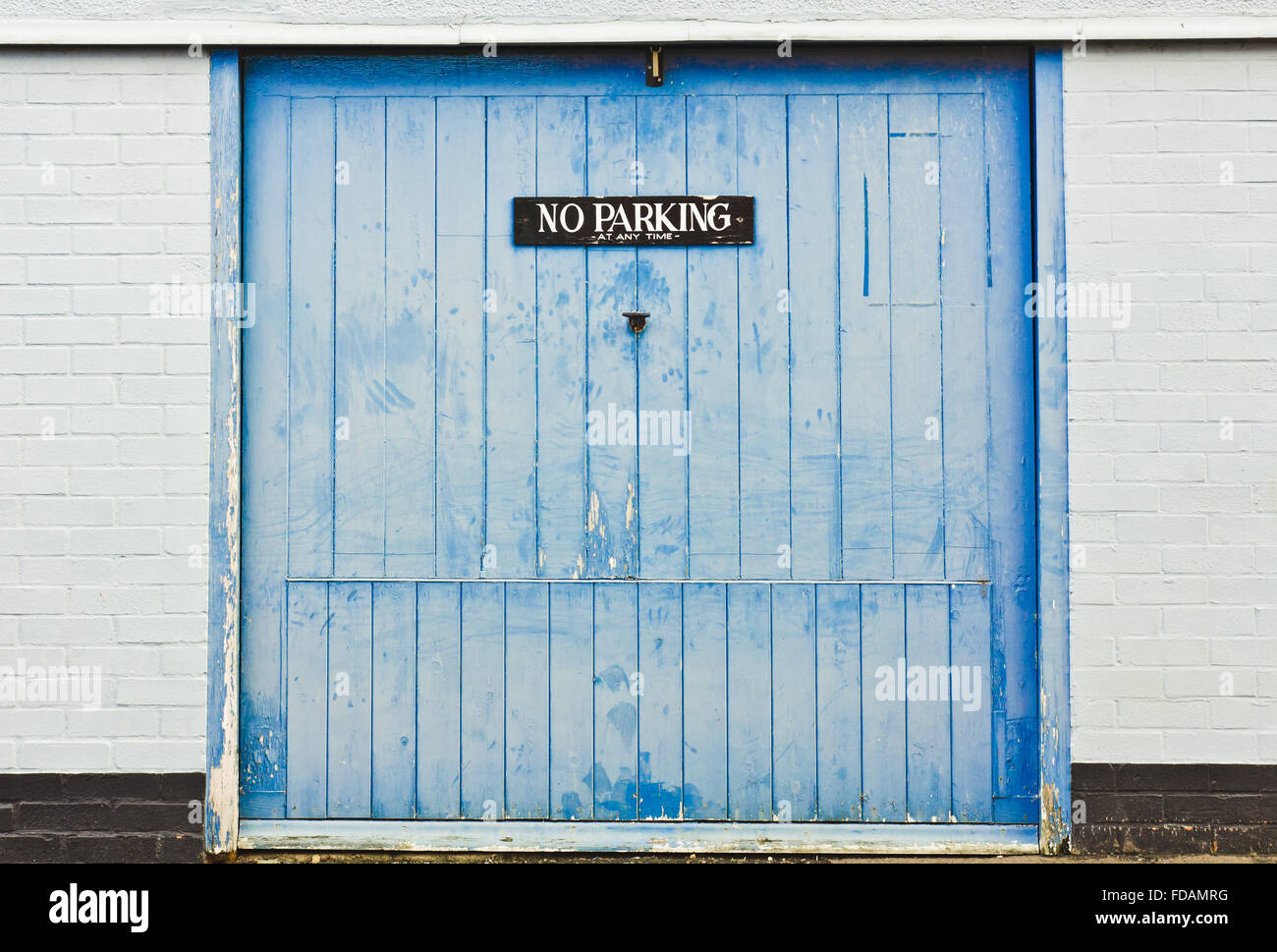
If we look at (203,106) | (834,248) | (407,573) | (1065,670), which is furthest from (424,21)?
(1065,670)

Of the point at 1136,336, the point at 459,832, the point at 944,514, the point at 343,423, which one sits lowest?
the point at 459,832

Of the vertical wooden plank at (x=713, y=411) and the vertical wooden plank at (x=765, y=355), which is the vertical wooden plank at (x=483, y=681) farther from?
the vertical wooden plank at (x=765, y=355)

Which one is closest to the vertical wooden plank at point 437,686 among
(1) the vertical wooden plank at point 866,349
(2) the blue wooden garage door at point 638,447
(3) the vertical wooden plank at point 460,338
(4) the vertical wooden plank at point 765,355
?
(2) the blue wooden garage door at point 638,447

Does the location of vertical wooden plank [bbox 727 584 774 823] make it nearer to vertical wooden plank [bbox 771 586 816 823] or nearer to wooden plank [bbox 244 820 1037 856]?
vertical wooden plank [bbox 771 586 816 823]

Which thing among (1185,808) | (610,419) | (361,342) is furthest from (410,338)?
(1185,808)

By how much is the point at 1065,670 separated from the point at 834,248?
5.70ft

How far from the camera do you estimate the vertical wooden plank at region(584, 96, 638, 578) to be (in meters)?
3.68

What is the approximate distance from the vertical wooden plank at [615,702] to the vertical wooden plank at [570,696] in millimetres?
29

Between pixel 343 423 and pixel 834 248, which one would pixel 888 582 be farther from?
pixel 343 423

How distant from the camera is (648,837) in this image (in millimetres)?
3631

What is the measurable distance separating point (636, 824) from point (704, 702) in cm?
51

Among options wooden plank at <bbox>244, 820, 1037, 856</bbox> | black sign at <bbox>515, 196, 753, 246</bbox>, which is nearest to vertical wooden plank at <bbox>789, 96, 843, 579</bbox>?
black sign at <bbox>515, 196, 753, 246</bbox>

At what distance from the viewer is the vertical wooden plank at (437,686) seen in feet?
12.1

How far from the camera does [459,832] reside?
363 cm
